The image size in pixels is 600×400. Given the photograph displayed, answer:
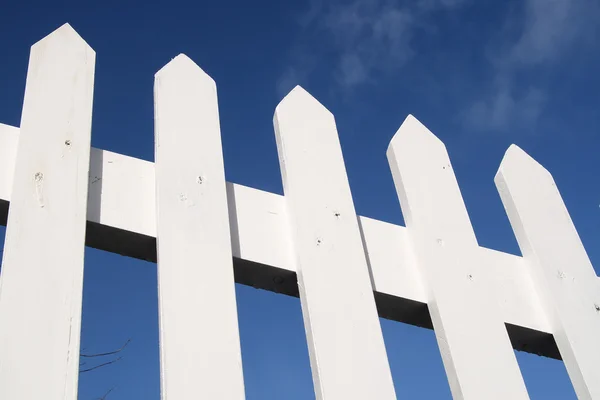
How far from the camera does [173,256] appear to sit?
4.74ft

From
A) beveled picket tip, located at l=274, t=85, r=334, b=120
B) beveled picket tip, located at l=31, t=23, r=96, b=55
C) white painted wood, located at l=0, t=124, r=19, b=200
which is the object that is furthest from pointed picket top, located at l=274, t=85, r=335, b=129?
white painted wood, located at l=0, t=124, r=19, b=200

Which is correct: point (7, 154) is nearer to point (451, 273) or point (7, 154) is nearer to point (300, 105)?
point (300, 105)

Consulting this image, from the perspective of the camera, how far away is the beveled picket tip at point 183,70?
1839 mm

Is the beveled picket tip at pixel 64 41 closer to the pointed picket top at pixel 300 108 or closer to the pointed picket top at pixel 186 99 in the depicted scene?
the pointed picket top at pixel 186 99

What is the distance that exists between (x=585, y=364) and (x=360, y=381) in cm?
67

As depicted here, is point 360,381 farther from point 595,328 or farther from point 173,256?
point 595,328

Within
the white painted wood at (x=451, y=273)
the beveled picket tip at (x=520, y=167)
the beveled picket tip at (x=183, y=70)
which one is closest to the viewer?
the white painted wood at (x=451, y=273)

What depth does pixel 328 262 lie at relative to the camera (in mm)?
1626

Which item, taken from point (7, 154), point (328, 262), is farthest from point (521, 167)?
point (7, 154)

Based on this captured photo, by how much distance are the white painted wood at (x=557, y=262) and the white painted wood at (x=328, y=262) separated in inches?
22.6

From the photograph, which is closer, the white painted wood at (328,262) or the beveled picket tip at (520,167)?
the white painted wood at (328,262)

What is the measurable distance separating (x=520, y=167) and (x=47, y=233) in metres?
1.47

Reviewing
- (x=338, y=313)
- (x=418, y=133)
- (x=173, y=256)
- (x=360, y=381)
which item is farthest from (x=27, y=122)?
(x=418, y=133)

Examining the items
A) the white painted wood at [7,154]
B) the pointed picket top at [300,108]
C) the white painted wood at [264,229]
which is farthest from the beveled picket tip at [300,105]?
the white painted wood at [7,154]
